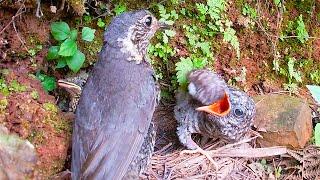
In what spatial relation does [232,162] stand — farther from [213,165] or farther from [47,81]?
[47,81]

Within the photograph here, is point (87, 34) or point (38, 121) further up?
point (87, 34)

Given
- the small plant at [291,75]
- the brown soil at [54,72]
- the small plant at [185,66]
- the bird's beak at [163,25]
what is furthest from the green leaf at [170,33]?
the small plant at [291,75]

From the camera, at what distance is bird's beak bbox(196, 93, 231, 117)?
5.08 m

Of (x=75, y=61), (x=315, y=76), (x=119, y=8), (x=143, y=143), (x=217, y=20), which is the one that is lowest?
(x=315, y=76)

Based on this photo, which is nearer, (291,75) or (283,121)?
Answer: (283,121)

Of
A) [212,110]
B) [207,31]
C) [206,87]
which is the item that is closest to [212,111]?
[212,110]

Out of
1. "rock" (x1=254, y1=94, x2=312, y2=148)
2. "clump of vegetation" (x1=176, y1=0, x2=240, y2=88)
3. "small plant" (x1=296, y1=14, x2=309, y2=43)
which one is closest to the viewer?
"rock" (x1=254, y1=94, x2=312, y2=148)

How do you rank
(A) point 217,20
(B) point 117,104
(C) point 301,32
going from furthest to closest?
(C) point 301,32
(A) point 217,20
(B) point 117,104

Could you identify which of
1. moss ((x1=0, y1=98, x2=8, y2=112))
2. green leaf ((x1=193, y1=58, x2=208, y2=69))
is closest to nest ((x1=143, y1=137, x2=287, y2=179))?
green leaf ((x1=193, y1=58, x2=208, y2=69))

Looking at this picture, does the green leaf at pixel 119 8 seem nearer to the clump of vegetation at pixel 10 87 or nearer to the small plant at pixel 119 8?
the small plant at pixel 119 8

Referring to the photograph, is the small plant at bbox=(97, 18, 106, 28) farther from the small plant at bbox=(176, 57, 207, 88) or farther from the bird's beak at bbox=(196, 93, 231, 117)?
the bird's beak at bbox=(196, 93, 231, 117)

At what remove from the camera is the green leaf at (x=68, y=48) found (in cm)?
507

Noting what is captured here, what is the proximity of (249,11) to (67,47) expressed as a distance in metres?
1.92

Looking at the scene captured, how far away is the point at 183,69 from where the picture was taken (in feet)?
18.2
